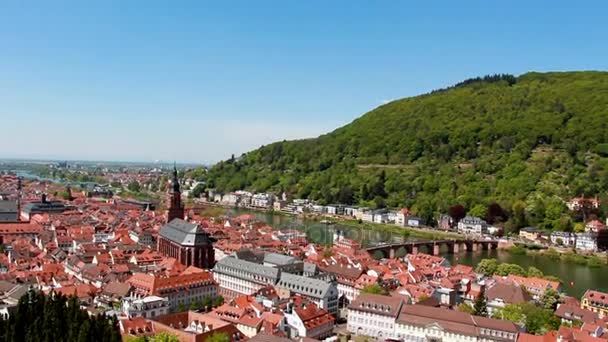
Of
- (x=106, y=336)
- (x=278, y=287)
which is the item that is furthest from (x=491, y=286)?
(x=106, y=336)

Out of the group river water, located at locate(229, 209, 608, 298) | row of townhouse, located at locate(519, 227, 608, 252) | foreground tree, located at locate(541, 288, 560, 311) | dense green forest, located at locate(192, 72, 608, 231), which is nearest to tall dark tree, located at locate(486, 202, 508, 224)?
dense green forest, located at locate(192, 72, 608, 231)

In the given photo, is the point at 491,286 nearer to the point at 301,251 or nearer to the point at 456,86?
the point at 301,251

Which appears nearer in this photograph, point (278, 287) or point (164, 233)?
point (278, 287)

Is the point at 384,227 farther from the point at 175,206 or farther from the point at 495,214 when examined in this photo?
the point at 175,206

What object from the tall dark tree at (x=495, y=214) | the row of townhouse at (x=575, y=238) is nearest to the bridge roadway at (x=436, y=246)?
the row of townhouse at (x=575, y=238)

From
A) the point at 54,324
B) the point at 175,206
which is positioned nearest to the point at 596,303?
the point at 54,324

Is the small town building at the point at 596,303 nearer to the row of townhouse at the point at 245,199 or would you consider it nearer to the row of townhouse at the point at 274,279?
the row of townhouse at the point at 274,279
